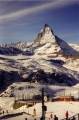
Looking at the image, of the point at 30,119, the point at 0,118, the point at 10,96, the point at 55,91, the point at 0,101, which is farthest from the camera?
the point at 55,91

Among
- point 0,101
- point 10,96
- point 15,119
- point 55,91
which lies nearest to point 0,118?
point 15,119

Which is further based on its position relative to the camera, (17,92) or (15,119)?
(17,92)

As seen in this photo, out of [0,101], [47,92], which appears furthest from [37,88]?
[0,101]

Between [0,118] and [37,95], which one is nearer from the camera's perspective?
[0,118]

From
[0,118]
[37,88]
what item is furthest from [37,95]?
[0,118]

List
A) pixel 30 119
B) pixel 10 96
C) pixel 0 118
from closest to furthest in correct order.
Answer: pixel 30 119
pixel 0 118
pixel 10 96

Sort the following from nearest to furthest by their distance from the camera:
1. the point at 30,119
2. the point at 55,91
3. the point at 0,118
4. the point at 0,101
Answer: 1. the point at 30,119
2. the point at 0,118
3. the point at 0,101
4. the point at 55,91

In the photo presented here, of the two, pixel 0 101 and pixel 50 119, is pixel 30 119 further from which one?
pixel 0 101

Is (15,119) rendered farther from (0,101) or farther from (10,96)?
(10,96)
